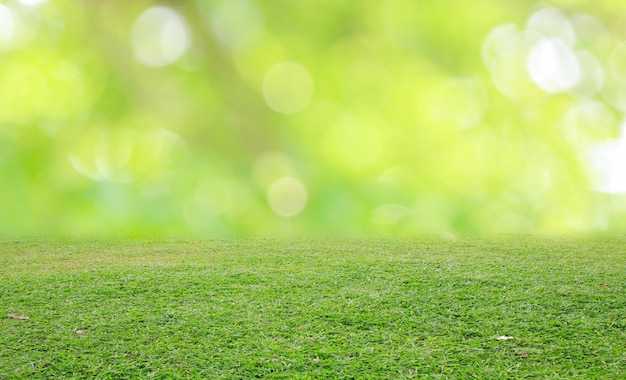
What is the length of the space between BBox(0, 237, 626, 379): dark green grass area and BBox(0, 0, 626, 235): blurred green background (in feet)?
6.28

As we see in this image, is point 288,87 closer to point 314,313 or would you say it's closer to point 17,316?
point 314,313

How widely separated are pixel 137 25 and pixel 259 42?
0.18 meters

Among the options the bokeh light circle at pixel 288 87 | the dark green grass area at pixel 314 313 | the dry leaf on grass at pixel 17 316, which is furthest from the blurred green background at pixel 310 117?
the dry leaf on grass at pixel 17 316

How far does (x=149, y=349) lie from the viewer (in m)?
2.80

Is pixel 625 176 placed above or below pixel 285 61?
below

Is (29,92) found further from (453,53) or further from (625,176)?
(625,176)

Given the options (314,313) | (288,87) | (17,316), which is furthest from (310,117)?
(17,316)

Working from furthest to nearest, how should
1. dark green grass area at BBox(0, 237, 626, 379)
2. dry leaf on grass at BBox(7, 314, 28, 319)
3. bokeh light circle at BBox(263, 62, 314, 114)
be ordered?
dry leaf on grass at BBox(7, 314, 28, 319) → dark green grass area at BBox(0, 237, 626, 379) → bokeh light circle at BBox(263, 62, 314, 114)

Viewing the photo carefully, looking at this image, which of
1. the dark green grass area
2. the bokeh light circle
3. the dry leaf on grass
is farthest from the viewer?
the dry leaf on grass

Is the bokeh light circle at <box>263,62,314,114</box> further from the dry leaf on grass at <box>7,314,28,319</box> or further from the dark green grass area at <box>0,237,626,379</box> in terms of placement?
the dry leaf on grass at <box>7,314,28,319</box>

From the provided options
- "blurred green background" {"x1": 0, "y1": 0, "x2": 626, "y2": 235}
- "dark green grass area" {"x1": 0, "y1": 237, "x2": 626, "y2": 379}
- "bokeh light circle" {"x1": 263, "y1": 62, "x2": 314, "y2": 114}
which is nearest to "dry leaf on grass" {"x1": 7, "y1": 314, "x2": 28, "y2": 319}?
"dark green grass area" {"x1": 0, "y1": 237, "x2": 626, "y2": 379}

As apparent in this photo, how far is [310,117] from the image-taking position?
0.72 metres

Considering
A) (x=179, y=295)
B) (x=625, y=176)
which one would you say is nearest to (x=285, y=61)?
(x=625, y=176)

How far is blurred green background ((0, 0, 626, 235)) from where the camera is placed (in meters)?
0.72
